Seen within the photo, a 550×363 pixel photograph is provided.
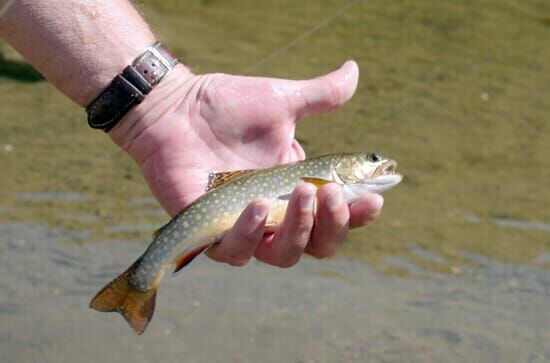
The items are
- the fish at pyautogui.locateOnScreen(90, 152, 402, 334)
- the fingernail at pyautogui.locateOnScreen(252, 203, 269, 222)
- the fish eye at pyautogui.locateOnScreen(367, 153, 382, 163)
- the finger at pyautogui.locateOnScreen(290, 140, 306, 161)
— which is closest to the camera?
the fingernail at pyautogui.locateOnScreen(252, 203, 269, 222)

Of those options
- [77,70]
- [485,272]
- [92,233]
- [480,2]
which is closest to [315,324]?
[485,272]

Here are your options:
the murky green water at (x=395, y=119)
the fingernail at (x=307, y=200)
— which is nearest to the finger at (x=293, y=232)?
the fingernail at (x=307, y=200)

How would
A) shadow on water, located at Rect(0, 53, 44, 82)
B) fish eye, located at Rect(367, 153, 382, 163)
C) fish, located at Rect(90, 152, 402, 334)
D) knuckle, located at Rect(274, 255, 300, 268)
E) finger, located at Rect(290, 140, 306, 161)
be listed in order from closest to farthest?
fish, located at Rect(90, 152, 402, 334) → knuckle, located at Rect(274, 255, 300, 268) → fish eye, located at Rect(367, 153, 382, 163) → finger, located at Rect(290, 140, 306, 161) → shadow on water, located at Rect(0, 53, 44, 82)

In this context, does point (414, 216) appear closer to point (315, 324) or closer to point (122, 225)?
point (315, 324)

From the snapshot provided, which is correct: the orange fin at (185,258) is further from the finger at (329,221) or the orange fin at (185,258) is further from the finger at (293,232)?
the finger at (329,221)

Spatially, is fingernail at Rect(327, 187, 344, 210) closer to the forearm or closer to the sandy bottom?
the forearm

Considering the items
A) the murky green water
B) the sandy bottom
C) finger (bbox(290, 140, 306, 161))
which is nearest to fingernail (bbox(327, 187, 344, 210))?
finger (bbox(290, 140, 306, 161))

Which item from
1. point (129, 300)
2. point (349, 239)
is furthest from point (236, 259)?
point (349, 239)

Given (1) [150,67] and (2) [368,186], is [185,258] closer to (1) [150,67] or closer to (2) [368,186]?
(2) [368,186]
